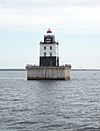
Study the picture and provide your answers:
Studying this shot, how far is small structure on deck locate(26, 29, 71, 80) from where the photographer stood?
109375mm

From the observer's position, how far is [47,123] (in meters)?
38.2

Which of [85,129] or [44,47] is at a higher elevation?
[44,47]

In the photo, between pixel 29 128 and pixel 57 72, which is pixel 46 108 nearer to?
pixel 29 128

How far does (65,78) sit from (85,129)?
81649 mm

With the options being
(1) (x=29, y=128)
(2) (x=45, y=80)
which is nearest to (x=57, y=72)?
(2) (x=45, y=80)

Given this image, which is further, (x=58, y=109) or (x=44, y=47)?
(x=44, y=47)

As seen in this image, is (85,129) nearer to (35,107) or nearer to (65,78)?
(35,107)

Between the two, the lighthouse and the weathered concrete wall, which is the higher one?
the lighthouse

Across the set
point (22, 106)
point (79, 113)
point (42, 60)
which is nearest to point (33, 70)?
point (42, 60)

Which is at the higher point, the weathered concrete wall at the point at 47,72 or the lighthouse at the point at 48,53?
the lighthouse at the point at 48,53

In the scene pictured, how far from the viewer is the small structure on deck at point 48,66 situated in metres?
109

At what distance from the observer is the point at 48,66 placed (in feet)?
363

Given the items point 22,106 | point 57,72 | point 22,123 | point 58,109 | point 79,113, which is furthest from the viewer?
point 57,72

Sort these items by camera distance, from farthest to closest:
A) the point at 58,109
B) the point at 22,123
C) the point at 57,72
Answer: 1. the point at 57,72
2. the point at 58,109
3. the point at 22,123
